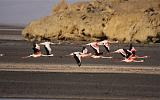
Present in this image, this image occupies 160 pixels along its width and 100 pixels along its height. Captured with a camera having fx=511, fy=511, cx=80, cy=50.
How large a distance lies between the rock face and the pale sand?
26959 mm

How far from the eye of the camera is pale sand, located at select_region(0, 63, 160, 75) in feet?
86.6

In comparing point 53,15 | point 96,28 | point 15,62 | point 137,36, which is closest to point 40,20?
point 53,15

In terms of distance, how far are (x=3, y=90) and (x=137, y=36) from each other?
37.0 meters

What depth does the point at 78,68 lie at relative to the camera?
Answer: 27391 millimetres

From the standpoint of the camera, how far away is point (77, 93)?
64.9 feet

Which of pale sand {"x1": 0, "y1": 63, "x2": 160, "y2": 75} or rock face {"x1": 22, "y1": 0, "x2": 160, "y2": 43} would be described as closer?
pale sand {"x1": 0, "y1": 63, "x2": 160, "y2": 75}

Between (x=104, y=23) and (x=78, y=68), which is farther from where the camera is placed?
(x=104, y=23)

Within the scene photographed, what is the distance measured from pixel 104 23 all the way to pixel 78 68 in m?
32.2

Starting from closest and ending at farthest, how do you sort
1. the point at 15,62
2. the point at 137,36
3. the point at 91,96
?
the point at 91,96 → the point at 15,62 → the point at 137,36

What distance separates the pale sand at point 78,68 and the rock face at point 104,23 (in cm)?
2696

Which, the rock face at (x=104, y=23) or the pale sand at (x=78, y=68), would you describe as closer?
the pale sand at (x=78, y=68)

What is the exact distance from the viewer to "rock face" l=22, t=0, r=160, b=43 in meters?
56.3

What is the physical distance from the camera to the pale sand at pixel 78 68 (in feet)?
86.6

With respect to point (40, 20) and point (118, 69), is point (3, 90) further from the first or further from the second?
point (40, 20)
